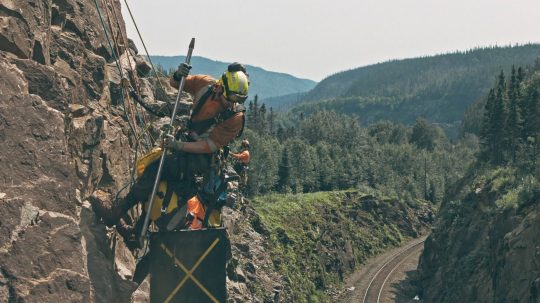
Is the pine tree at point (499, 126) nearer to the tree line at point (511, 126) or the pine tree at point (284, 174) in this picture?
the tree line at point (511, 126)

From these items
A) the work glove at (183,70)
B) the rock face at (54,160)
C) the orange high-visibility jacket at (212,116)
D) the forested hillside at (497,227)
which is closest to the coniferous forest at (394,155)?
the forested hillside at (497,227)

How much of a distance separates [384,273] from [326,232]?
922 centimetres

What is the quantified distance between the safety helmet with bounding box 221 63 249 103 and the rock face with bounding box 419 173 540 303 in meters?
25.0

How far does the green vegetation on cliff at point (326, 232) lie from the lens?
57438 millimetres

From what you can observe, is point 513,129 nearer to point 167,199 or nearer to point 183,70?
point 183,70

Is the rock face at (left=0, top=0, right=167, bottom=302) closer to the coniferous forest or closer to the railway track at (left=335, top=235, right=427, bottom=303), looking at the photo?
the railway track at (left=335, top=235, right=427, bottom=303)

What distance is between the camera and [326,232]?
70.4 meters

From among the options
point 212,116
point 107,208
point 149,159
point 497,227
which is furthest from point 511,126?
point 107,208

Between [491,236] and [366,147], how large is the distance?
102701mm

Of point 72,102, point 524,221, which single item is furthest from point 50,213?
point 524,221

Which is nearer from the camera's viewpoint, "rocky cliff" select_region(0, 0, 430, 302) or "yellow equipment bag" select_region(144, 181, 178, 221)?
"rocky cliff" select_region(0, 0, 430, 302)

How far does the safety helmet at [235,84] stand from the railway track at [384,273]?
152 ft

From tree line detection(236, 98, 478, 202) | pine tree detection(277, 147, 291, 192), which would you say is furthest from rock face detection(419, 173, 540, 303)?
pine tree detection(277, 147, 291, 192)

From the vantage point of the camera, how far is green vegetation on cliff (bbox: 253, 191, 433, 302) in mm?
57438
